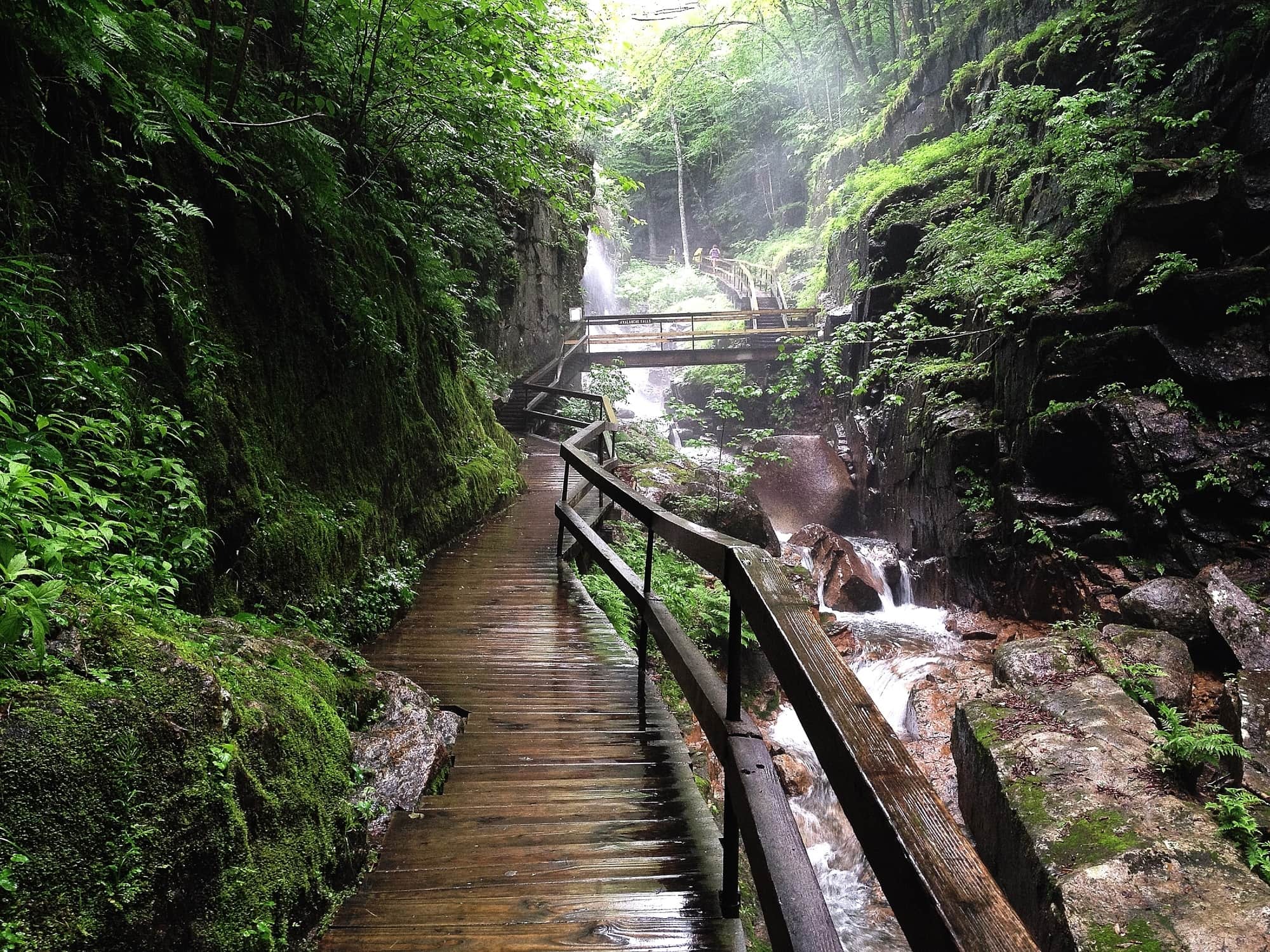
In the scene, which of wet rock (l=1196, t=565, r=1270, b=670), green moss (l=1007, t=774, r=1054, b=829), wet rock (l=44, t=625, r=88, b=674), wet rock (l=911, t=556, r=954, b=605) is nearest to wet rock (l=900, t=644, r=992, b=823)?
green moss (l=1007, t=774, r=1054, b=829)

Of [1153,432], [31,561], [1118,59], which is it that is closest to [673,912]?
[31,561]

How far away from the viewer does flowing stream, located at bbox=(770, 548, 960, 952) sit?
5.45 m

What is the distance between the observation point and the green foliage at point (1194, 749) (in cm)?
467

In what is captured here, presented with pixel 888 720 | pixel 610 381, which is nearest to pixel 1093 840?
pixel 888 720

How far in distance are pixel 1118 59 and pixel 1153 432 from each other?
19.7ft

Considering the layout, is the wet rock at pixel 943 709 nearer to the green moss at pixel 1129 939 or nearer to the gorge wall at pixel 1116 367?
the gorge wall at pixel 1116 367

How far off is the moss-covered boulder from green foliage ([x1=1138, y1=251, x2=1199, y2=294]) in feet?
36.5

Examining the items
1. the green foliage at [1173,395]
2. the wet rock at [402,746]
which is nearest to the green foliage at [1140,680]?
the green foliage at [1173,395]

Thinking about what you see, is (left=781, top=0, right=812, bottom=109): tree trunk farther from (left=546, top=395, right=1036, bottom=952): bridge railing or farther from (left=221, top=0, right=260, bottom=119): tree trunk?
(left=546, top=395, right=1036, bottom=952): bridge railing

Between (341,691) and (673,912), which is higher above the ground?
(341,691)

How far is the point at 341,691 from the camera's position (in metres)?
3.04

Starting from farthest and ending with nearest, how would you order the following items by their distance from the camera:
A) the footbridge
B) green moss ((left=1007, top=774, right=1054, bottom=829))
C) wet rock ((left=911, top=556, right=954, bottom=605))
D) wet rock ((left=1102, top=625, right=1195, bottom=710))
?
wet rock ((left=911, top=556, right=954, bottom=605)) → wet rock ((left=1102, top=625, right=1195, bottom=710)) → green moss ((left=1007, top=774, right=1054, bottom=829)) → the footbridge

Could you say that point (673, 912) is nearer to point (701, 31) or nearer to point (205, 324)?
point (205, 324)

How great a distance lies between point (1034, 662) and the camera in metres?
6.83
